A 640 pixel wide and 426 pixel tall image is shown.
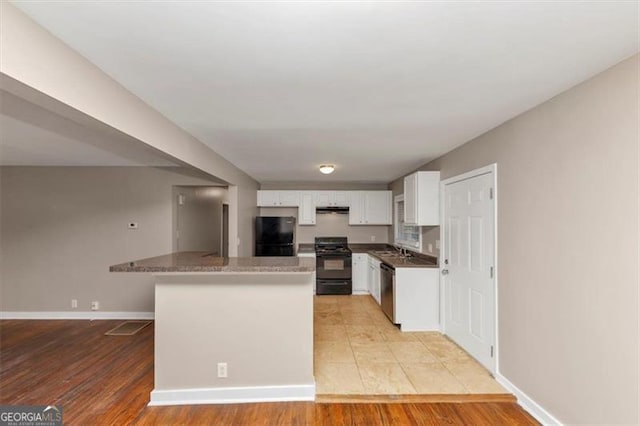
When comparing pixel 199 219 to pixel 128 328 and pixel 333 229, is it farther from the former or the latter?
pixel 333 229

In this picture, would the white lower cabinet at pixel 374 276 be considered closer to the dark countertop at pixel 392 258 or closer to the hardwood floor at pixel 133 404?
the dark countertop at pixel 392 258

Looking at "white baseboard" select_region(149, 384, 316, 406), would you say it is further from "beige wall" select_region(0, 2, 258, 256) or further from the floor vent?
"beige wall" select_region(0, 2, 258, 256)

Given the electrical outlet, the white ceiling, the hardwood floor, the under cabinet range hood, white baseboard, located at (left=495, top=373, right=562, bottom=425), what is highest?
the white ceiling

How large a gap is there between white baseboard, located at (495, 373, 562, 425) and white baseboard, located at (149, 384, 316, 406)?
169cm

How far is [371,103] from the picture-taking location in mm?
2162

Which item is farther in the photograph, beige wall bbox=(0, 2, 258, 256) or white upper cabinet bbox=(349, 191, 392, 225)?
white upper cabinet bbox=(349, 191, 392, 225)

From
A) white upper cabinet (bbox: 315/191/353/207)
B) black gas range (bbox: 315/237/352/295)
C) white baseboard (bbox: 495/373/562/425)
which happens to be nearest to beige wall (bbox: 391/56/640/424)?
white baseboard (bbox: 495/373/562/425)

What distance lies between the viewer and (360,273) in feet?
19.7

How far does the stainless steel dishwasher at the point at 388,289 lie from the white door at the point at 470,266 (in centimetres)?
67

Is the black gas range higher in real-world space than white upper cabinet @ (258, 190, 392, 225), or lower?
lower

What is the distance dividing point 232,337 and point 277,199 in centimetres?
396

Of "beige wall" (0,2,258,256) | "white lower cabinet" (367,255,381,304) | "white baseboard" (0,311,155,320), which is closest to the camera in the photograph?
"beige wall" (0,2,258,256)

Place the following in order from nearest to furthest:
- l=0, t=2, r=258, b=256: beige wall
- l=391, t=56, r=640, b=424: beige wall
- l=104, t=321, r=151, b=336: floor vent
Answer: l=0, t=2, r=258, b=256: beige wall, l=391, t=56, r=640, b=424: beige wall, l=104, t=321, r=151, b=336: floor vent

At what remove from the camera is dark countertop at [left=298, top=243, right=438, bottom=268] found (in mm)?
4137
